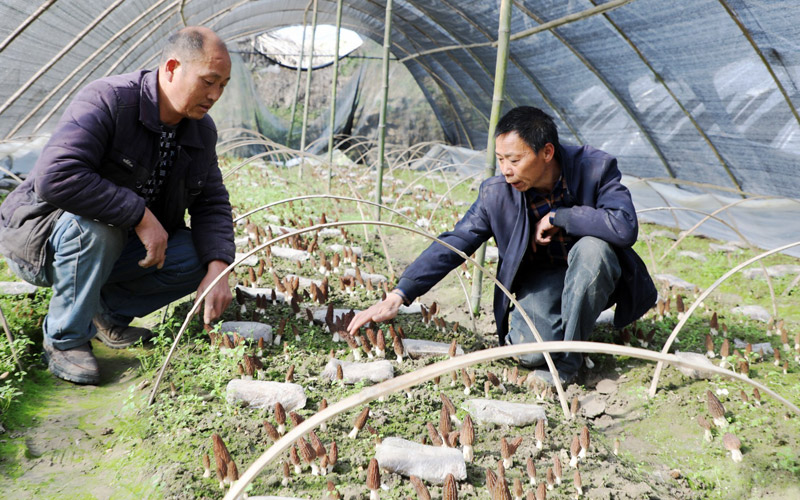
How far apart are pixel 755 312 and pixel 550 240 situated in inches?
95.5

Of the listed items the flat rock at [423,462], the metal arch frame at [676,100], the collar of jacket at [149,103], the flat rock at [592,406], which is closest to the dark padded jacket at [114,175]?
the collar of jacket at [149,103]

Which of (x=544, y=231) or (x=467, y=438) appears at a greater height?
(x=544, y=231)

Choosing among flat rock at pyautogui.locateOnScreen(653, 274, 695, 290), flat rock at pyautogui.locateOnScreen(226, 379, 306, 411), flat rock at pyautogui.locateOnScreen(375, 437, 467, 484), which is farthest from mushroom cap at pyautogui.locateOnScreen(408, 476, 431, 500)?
flat rock at pyautogui.locateOnScreen(653, 274, 695, 290)

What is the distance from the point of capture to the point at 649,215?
8797mm

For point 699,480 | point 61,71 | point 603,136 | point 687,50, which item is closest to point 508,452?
point 699,480

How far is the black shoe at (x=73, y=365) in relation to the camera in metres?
3.43

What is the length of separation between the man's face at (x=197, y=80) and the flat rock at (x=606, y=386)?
10.1 feet

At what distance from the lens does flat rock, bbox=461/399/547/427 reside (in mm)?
2930

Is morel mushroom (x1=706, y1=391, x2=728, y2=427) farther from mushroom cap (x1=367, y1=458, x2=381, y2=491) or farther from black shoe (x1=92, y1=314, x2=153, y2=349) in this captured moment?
black shoe (x1=92, y1=314, x2=153, y2=349)

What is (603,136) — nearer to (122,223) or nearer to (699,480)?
(699,480)

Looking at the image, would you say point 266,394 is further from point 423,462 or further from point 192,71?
point 192,71

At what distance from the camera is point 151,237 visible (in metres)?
3.30

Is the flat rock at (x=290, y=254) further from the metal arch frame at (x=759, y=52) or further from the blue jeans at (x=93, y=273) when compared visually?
the metal arch frame at (x=759, y=52)

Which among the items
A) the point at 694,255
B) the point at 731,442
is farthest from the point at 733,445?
the point at 694,255
